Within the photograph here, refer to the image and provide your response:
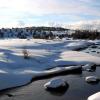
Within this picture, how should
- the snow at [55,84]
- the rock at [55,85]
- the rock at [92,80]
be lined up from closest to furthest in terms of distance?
the rock at [55,85], the snow at [55,84], the rock at [92,80]

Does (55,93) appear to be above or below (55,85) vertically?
below

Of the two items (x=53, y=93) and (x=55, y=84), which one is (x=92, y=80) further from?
(x=53, y=93)

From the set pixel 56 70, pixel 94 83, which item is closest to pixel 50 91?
pixel 94 83

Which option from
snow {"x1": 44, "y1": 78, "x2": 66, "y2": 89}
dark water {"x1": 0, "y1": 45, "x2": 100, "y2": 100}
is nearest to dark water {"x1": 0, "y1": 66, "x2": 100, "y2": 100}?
dark water {"x1": 0, "y1": 45, "x2": 100, "y2": 100}

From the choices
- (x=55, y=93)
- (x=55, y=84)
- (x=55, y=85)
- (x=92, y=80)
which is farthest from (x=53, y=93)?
(x=92, y=80)

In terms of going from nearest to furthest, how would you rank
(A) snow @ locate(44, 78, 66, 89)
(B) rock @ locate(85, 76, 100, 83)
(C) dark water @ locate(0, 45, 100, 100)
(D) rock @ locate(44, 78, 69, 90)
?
(C) dark water @ locate(0, 45, 100, 100), (D) rock @ locate(44, 78, 69, 90), (A) snow @ locate(44, 78, 66, 89), (B) rock @ locate(85, 76, 100, 83)

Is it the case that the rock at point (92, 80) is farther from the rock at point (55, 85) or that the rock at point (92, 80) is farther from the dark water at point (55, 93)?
the rock at point (55, 85)

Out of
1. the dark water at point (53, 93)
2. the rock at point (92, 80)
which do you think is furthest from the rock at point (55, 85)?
the rock at point (92, 80)

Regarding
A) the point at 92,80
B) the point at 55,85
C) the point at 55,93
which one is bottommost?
the point at 55,93

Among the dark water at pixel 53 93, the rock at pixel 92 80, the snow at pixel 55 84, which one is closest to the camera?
the dark water at pixel 53 93

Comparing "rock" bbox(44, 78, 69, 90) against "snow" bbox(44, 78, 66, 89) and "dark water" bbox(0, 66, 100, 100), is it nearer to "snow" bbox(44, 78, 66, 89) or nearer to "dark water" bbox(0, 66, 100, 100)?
"snow" bbox(44, 78, 66, 89)

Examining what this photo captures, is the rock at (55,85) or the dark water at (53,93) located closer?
the dark water at (53,93)

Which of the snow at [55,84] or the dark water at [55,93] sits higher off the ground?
the snow at [55,84]

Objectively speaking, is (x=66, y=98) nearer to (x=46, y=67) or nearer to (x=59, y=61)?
(x=46, y=67)
